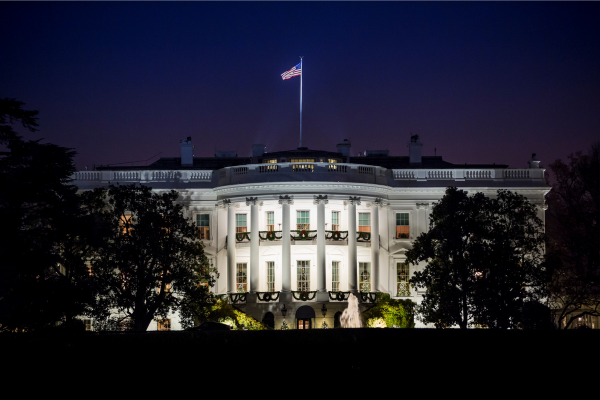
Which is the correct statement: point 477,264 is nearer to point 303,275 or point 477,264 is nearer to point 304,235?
point 304,235

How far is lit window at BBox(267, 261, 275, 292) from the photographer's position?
203 feet

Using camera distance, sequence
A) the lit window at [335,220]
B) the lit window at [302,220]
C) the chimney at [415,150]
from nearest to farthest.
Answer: the lit window at [302,220]
the lit window at [335,220]
the chimney at [415,150]

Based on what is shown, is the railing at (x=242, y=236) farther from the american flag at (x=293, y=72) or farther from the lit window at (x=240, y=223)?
the american flag at (x=293, y=72)

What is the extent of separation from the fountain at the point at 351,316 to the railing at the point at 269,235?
6714mm

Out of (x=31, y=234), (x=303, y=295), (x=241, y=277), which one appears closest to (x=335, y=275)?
(x=303, y=295)

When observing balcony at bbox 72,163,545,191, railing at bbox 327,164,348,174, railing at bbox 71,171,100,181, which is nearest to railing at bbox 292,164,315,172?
railing at bbox 327,164,348,174

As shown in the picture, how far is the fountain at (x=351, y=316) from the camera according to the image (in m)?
56.7

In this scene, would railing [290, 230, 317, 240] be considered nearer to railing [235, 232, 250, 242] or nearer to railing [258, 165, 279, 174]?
railing [235, 232, 250, 242]

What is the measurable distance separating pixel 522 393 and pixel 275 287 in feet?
91.1

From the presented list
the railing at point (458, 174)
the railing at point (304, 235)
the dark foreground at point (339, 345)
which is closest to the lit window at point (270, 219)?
the railing at point (304, 235)

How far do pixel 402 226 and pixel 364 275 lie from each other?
4852 mm

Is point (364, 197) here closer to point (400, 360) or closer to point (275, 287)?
point (275, 287)

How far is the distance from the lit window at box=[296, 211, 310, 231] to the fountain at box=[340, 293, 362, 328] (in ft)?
21.0

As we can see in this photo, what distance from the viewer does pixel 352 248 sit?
5975 centimetres
